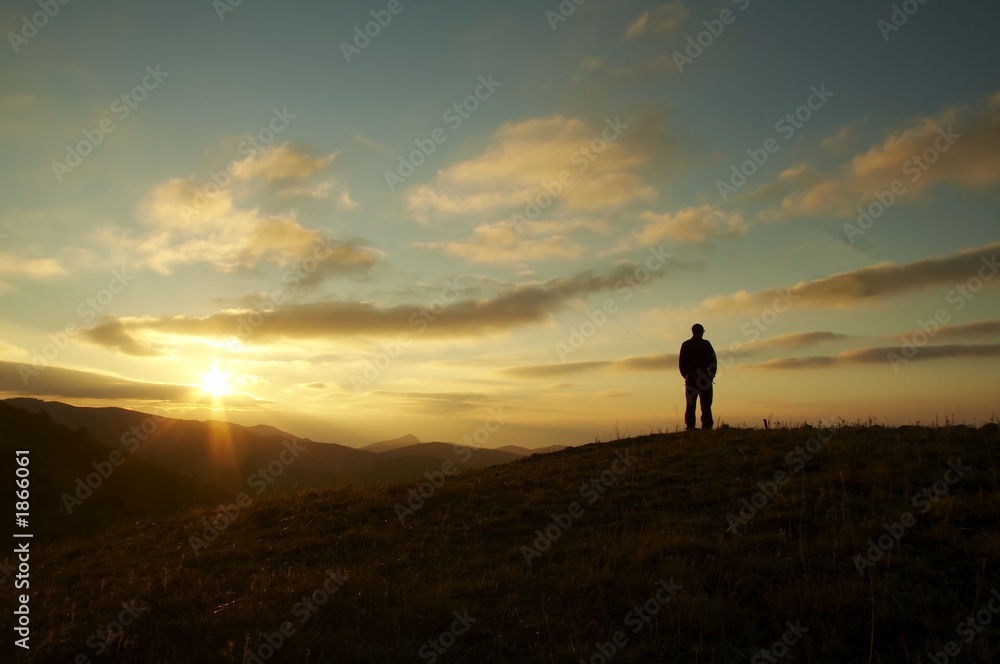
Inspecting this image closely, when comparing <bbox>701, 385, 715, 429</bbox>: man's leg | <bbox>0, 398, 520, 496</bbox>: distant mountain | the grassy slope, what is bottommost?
<bbox>0, 398, 520, 496</bbox>: distant mountain

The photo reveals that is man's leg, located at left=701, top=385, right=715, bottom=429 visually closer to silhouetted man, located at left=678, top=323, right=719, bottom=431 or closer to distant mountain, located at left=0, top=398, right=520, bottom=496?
silhouetted man, located at left=678, top=323, right=719, bottom=431

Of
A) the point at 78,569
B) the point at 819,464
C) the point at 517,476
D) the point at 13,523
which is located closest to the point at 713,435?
the point at 819,464

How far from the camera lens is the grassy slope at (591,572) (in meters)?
5.48

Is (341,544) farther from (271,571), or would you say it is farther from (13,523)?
(13,523)

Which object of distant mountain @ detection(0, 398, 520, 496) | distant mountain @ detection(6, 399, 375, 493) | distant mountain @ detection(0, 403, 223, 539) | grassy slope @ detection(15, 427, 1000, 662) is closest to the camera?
grassy slope @ detection(15, 427, 1000, 662)

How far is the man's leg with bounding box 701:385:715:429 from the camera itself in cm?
1669

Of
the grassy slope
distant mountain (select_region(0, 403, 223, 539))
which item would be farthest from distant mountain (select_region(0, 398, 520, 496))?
the grassy slope

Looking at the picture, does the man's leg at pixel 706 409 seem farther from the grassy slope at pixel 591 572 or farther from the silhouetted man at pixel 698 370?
the grassy slope at pixel 591 572

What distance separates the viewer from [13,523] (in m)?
27.1

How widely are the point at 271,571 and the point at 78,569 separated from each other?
4.29 meters

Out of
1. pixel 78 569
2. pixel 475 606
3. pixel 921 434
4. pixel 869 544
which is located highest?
pixel 921 434

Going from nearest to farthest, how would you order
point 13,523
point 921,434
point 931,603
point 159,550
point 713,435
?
point 931,603, point 159,550, point 921,434, point 713,435, point 13,523

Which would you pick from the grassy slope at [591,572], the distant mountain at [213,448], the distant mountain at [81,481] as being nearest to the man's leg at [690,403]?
the grassy slope at [591,572]

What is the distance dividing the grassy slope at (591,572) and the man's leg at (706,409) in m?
4.15
